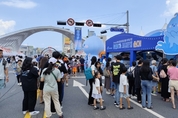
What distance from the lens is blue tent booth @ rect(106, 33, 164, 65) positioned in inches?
341

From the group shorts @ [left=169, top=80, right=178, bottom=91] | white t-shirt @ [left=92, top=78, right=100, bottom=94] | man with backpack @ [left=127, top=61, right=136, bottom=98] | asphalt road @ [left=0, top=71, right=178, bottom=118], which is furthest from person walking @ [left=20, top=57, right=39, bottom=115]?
shorts @ [left=169, top=80, right=178, bottom=91]

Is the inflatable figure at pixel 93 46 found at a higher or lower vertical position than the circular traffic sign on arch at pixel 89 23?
lower

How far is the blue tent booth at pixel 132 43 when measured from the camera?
341 inches

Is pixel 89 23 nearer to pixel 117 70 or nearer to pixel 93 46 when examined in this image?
pixel 93 46

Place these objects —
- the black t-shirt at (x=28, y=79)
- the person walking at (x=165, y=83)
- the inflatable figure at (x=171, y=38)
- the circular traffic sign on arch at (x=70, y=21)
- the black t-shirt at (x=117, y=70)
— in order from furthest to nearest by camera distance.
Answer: the circular traffic sign on arch at (x=70, y=21) → the inflatable figure at (x=171, y=38) → the person walking at (x=165, y=83) → the black t-shirt at (x=117, y=70) → the black t-shirt at (x=28, y=79)

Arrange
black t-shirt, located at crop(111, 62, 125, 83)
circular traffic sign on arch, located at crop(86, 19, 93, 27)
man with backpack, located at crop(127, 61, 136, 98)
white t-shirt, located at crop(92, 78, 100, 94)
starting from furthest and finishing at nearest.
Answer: circular traffic sign on arch, located at crop(86, 19, 93, 27) → man with backpack, located at crop(127, 61, 136, 98) → black t-shirt, located at crop(111, 62, 125, 83) → white t-shirt, located at crop(92, 78, 100, 94)

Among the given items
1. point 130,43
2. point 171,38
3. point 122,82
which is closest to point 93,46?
point 130,43

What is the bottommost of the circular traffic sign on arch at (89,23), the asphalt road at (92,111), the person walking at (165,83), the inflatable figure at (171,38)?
the asphalt road at (92,111)

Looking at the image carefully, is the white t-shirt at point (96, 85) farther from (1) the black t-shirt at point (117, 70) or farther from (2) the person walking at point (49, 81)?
(2) the person walking at point (49, 81)

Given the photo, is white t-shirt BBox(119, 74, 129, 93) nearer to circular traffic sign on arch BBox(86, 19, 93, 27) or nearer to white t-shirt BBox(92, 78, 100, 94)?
white t-shirt BBox(92, 78, 100, 94)

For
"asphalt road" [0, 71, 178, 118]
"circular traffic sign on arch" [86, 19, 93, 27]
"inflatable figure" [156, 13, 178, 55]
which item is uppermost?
"circular traffic sign on arch" [86, 19, 93, 27]

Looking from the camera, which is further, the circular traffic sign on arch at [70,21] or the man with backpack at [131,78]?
the circular traffic sign on arch at [70,21]

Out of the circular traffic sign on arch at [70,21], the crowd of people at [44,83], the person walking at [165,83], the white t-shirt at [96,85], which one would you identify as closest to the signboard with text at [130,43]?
the person walking at [165,83]

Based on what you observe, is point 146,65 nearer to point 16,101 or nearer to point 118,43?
point 16,101
